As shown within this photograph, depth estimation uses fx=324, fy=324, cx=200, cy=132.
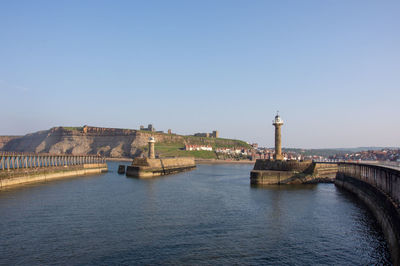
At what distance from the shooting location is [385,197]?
78.3 feet

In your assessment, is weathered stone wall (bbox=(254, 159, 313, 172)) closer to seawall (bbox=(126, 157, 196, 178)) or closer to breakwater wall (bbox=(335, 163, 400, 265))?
breakwater wall (bbox=(335, 163, 400, 265))

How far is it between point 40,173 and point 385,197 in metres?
54.4

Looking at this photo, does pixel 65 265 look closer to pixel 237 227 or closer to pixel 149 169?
pixel 237 227

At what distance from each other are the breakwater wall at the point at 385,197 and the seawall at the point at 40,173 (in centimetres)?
4633

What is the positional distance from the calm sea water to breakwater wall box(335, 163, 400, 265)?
0.95 m

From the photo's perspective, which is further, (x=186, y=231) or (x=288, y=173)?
(x=288, y=173)

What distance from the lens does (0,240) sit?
68.3 ft

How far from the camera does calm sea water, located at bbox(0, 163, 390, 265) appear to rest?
60.3 feet

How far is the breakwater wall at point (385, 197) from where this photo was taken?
17938mm

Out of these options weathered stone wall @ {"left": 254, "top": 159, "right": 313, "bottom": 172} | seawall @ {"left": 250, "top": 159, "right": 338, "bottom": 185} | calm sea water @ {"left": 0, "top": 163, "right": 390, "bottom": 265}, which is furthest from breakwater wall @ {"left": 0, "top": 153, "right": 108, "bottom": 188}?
weathered stone wall @ {"left": 254, "top": 159, "right": 313, "bottom": 172}

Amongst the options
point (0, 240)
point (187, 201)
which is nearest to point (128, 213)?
point (187, 201)

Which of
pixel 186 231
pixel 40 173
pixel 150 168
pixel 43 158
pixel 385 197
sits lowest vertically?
pixel 186 231

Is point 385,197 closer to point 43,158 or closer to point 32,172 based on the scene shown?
point 32,172

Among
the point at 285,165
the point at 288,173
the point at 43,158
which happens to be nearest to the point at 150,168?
the point at 285,165
